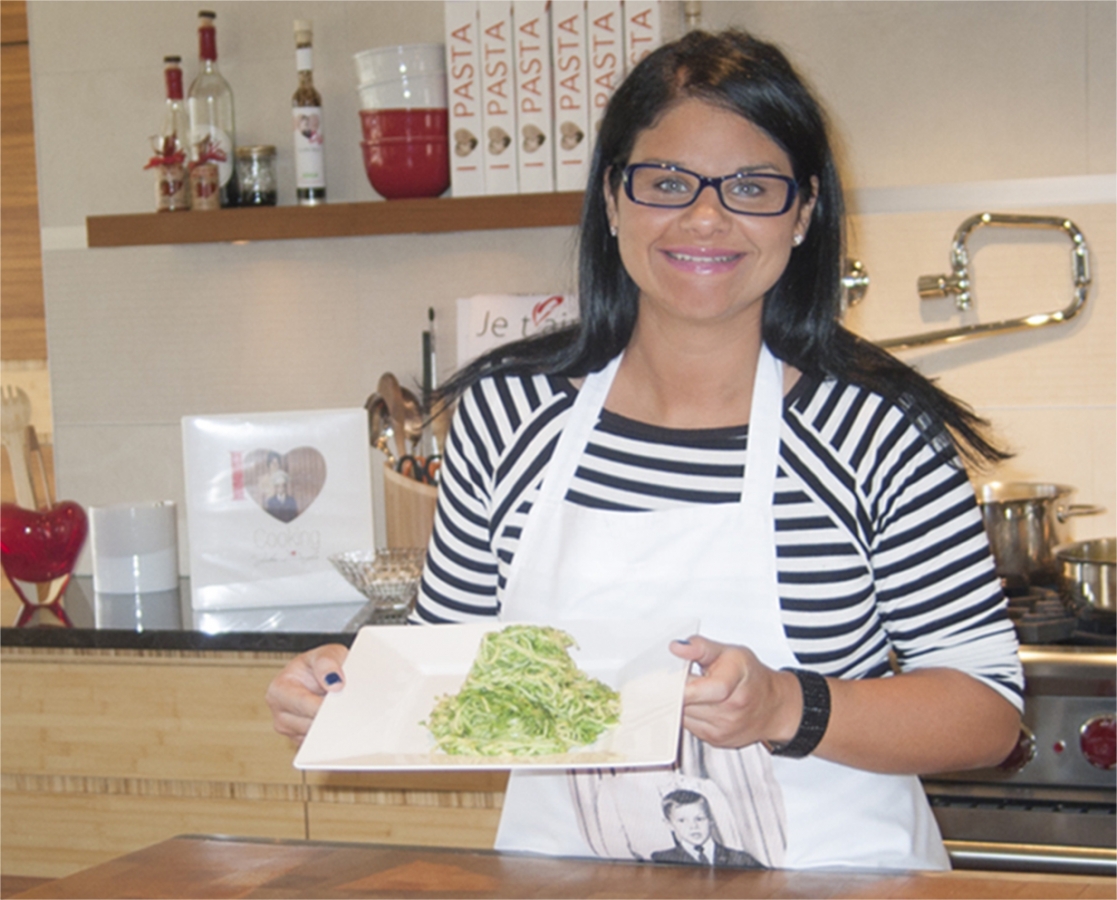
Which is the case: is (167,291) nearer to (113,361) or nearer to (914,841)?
(113,361)

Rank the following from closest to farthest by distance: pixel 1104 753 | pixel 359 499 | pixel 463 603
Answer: pixel 463 603, pixel 1104 753, pixel 359 499

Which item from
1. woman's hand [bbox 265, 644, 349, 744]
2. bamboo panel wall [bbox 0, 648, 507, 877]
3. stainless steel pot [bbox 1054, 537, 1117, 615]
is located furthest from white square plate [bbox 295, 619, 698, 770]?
stainless steel pot [bbox 1054, 537, 1117, 615]

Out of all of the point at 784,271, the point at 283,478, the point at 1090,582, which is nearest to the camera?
the point at 784,271

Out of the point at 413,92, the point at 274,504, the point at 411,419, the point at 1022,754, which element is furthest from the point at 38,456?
the point at 1022,754

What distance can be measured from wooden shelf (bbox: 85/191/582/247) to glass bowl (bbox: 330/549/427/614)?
0.55m

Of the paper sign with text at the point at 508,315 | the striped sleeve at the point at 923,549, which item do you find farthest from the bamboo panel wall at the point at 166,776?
the striped sleeve at the point at 923,549

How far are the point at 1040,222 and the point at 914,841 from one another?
3.97 feet

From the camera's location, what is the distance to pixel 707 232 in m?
1.20

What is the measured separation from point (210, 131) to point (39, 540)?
74 centimetres

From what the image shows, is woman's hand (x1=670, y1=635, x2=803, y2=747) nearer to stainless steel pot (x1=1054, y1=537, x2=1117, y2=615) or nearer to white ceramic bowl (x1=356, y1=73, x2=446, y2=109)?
stainless steel pot (x1=1054, y1=537, x2=1117, y2=615)

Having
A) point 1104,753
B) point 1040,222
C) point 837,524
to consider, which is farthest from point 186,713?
point 1040,222

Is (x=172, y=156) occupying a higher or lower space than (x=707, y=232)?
higher

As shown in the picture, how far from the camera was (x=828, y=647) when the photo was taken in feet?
4.04

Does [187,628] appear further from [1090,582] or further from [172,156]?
[1090,582]
